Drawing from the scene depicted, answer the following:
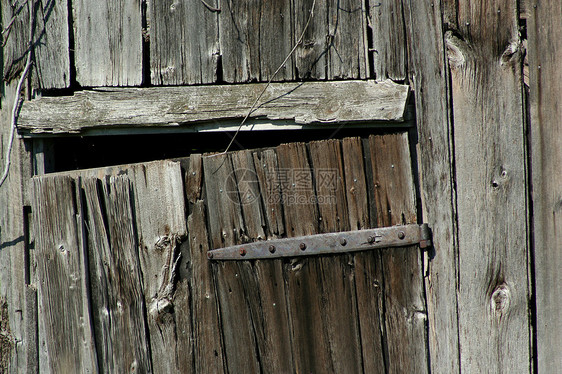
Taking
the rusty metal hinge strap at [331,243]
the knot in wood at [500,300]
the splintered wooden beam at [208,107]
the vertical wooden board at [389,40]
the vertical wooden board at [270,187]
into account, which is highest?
the vertical wooden board at [389,40]

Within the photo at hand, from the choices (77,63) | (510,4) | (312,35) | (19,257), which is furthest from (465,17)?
(19,257)

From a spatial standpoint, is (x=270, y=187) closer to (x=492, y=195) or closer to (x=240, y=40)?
(x=240, y=40)

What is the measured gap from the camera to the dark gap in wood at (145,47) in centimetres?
204

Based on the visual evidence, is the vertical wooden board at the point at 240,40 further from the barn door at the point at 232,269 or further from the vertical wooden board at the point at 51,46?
the vertical wooden board at the point at 51,46

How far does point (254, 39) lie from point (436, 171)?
97 centimetres

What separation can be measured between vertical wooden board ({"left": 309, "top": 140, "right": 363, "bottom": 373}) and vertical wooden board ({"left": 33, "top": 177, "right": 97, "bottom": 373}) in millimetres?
1074

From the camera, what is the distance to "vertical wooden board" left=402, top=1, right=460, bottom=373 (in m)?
1.92

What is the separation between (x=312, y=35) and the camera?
1978mm

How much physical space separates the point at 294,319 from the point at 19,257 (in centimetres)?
132

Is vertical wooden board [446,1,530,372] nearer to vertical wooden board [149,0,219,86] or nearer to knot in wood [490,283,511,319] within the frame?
knot in wood [490,283,511,319]

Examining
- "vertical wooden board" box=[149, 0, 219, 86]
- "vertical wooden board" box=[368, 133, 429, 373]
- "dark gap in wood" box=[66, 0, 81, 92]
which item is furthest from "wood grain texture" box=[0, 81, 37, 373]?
"vertical wooden board" box=[368, 133, 429, 373]

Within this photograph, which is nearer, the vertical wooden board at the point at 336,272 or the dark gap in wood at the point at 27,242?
the vertical wooden board at the point at 336,272

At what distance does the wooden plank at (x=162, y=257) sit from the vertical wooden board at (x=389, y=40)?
3.36 ft

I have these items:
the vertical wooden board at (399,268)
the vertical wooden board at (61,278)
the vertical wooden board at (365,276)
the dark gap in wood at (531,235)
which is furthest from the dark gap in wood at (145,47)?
the dark gap in wood at (531,235)
